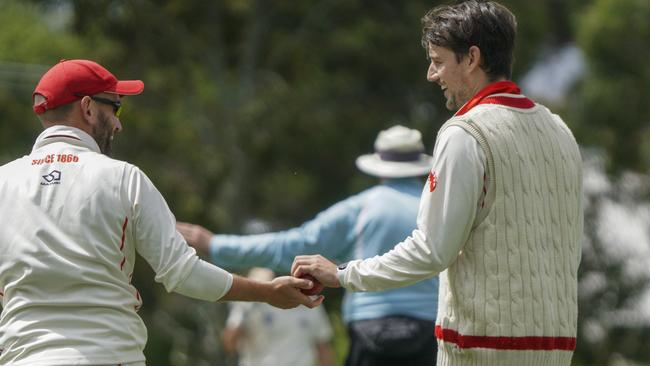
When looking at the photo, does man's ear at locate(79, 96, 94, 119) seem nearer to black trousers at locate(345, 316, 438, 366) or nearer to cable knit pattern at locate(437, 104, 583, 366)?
cable knit pattern at locate(437, 104, 583, 366)

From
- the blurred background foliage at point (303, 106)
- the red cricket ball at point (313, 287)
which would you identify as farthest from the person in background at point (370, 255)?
the blurred background foliage at point (303, 106)

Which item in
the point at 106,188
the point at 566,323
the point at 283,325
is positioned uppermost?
the point at 106,188

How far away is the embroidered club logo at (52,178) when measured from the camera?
4.45m

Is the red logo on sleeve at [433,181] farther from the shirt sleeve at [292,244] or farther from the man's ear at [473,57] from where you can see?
the shirt sleeve at [292,244]

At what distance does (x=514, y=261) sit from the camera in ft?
14.2

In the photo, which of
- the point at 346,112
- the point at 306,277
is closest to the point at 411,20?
the point at 346,112

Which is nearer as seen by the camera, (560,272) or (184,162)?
(560,272)

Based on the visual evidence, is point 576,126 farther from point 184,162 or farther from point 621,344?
point 184,162

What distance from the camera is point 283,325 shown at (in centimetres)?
1038

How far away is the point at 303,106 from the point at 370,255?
12.3 m

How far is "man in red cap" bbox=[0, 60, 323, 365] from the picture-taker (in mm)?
4336

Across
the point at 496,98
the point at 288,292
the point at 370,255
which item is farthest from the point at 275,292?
the point at 370,255

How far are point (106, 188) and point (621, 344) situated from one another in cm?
1581

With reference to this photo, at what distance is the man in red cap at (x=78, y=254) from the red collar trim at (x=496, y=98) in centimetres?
106
